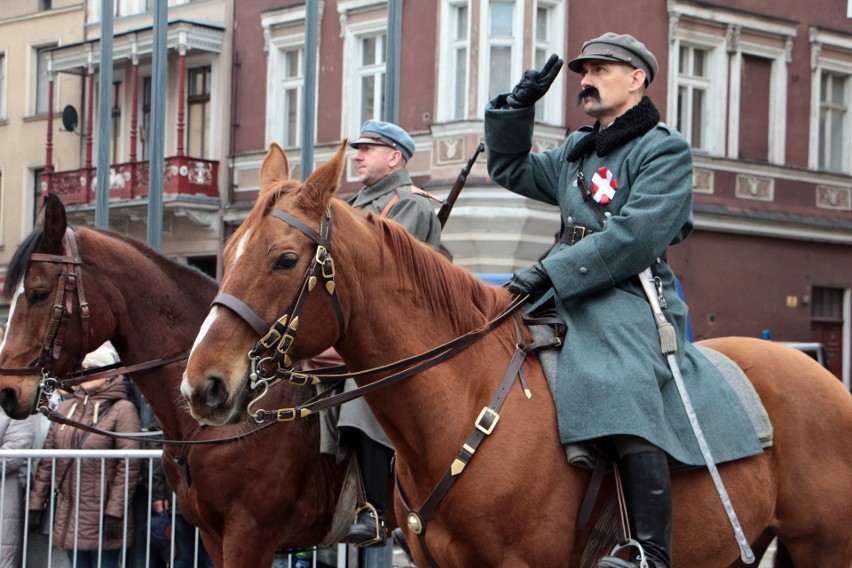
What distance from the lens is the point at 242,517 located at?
6.08m

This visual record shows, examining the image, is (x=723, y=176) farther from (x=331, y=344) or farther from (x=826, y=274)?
(x=331, y=344)

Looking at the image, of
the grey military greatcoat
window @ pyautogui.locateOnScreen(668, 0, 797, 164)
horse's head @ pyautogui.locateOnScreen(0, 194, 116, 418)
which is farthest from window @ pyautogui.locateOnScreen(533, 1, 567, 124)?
the grey military greatcoat

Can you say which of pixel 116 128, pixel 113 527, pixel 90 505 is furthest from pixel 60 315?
pixel 116 128

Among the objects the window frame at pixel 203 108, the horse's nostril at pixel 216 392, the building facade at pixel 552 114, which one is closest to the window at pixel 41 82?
the building facade at pixel 552 114

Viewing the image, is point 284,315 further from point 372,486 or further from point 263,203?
point 372,486

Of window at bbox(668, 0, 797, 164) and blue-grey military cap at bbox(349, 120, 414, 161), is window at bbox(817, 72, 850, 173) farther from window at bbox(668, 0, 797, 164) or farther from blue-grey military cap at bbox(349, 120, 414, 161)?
blue-grey military cap at bbox(349, 120, 414, 161)

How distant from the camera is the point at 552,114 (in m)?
22.6

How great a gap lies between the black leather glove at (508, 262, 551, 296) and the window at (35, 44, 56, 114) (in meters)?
29.3

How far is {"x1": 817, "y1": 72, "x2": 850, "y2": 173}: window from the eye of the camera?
26.5 m

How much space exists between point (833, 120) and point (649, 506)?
24.3 metres

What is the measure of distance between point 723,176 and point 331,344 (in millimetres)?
21532

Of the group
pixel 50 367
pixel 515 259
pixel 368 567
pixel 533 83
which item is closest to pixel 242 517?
pixel 50 367

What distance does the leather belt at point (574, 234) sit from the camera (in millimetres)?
4766

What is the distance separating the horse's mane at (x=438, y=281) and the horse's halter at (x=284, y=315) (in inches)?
12.2
